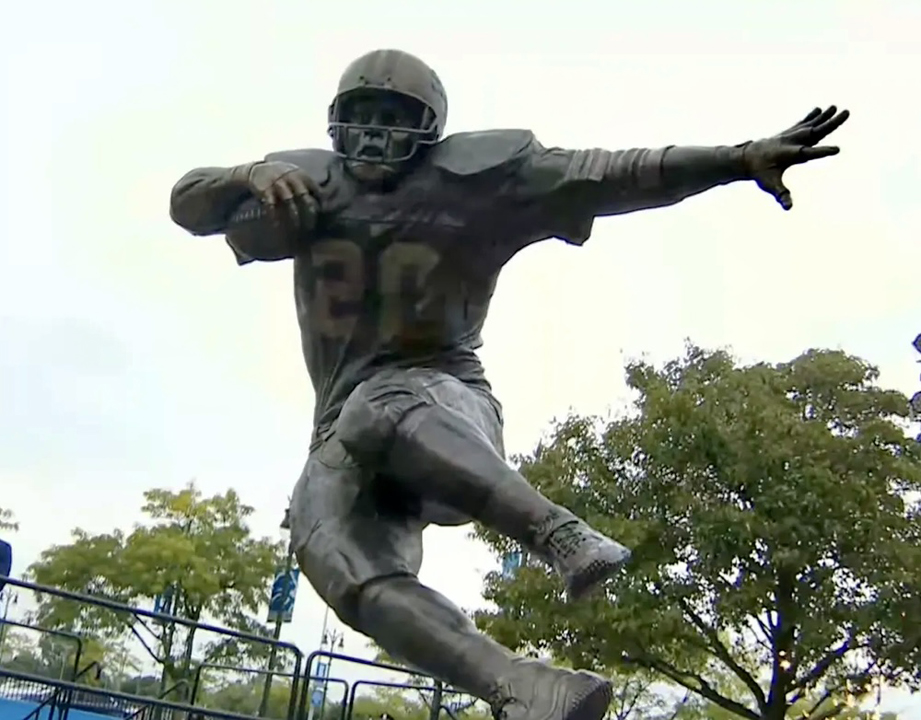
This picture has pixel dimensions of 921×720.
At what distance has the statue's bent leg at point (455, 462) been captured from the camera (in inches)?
112

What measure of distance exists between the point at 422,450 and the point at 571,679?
713 mm

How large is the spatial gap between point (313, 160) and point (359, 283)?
44 cm

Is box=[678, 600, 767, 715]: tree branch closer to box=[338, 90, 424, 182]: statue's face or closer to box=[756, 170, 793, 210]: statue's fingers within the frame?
box=[338, 90, 424, 182]: statue's face

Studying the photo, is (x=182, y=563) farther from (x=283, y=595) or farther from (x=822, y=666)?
(x=822, y=666)

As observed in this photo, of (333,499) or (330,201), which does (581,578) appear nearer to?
(333,499)

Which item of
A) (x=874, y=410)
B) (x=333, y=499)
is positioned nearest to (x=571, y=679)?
(x=333, y=499)

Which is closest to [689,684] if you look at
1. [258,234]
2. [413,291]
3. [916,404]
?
[916,404]

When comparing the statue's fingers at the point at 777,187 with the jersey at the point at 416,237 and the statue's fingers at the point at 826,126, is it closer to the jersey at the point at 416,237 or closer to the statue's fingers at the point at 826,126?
the statue's fingers at the point at 826,126

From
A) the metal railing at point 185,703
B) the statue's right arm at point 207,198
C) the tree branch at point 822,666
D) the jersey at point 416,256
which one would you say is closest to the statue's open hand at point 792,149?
the jersey at point 416,256

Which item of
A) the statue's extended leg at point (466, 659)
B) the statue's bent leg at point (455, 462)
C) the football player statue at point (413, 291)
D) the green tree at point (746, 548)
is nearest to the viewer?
the statue's extended leg at point (466, 659)

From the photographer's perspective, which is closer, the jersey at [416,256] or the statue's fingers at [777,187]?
the statue's fingers at [777,187]

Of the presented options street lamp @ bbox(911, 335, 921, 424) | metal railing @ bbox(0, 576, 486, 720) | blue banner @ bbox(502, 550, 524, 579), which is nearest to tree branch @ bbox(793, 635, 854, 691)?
street lamp @ bbox(911, 335, 921, 424)

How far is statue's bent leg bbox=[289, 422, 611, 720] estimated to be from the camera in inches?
107

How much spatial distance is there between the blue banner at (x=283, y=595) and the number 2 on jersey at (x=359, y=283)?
2423 centimetres
